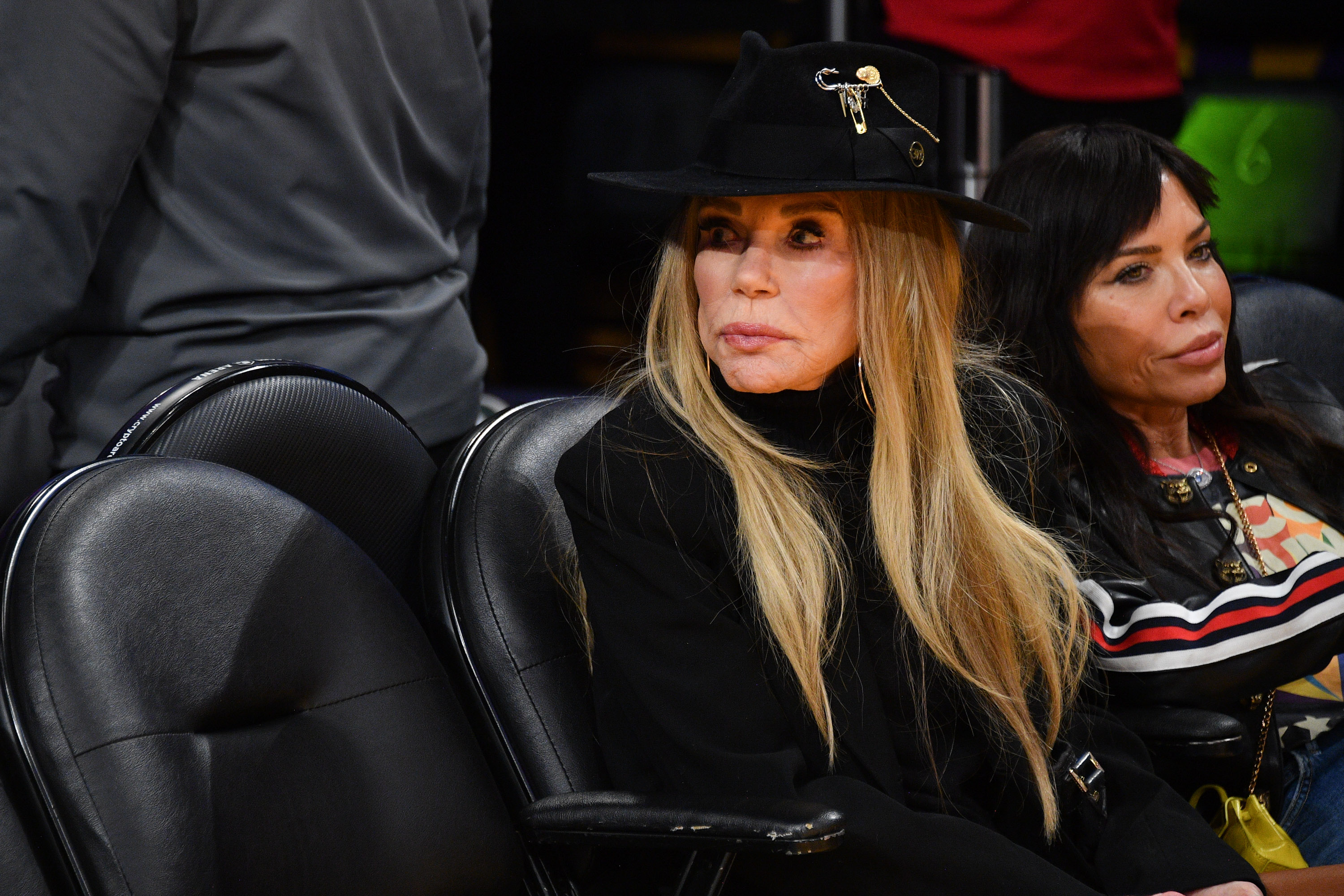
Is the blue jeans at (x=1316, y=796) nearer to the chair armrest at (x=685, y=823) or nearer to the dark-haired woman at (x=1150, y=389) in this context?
the dark-haired woman at (x=1150, y=389)

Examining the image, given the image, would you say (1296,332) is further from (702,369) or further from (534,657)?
(534,657)

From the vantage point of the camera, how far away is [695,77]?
457 cm

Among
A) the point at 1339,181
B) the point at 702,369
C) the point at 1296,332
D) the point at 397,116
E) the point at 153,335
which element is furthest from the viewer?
the point at 1339,181

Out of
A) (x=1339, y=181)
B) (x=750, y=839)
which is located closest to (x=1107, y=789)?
(x=750, y=839)

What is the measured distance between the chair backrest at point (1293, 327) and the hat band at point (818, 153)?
123cm

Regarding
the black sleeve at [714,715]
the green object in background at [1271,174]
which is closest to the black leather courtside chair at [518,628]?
the black sleeve at [714,715]

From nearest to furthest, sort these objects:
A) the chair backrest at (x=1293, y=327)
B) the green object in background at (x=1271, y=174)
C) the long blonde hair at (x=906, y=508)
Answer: the long blonde hair at (x=906, y=508) < the chair backrest at (x=1293, y=327) < the green object in background at (x=1271, y=174)

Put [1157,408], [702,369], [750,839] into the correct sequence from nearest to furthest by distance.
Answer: [750,839] < [702,369] < [1157,408]

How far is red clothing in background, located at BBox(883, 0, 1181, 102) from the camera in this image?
3.43 m

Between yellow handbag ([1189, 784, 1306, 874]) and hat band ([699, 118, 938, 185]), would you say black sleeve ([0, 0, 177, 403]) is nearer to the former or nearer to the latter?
hat band ([699, 118, 938, 185])

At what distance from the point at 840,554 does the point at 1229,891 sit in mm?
555

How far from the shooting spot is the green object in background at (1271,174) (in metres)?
5.01

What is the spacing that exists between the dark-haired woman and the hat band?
16.0 inches

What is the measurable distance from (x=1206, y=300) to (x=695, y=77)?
2.85 meters
